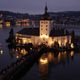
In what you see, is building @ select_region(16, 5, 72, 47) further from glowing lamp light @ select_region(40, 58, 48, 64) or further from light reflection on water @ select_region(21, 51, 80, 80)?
glowing lamp light @ select_region(40, 58, 48, 64)

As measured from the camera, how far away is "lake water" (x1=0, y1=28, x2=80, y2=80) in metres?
13.8

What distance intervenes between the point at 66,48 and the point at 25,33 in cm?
340

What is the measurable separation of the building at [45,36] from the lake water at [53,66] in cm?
245

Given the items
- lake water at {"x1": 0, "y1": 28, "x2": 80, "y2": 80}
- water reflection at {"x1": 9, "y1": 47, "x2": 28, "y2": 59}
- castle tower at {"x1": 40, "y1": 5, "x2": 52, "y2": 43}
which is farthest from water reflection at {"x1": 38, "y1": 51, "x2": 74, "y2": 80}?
castle tower at {"x1": 40, "y1": 5, "x2": 52, "y2": 43}

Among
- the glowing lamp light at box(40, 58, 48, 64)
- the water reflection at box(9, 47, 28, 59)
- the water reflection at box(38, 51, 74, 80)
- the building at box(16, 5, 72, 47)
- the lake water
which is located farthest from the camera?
the building at box(16, 5, 72, 47)

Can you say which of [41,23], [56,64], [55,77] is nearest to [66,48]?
[41,23]

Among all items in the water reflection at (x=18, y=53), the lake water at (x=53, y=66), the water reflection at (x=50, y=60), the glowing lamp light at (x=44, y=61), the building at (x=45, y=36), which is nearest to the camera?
the lake water at (x=53, y=66)

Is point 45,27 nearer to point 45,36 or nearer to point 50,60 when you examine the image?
point 45,36

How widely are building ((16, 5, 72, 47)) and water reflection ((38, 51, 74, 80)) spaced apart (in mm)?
2129

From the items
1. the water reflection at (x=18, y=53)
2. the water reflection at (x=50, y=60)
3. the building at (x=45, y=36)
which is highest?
the building at (x=45, y=36)

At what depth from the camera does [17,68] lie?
46.0ft

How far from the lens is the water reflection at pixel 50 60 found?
1460 centimetres

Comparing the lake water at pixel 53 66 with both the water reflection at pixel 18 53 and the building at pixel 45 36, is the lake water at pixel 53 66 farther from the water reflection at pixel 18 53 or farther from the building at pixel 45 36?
the building at pixel 45 36

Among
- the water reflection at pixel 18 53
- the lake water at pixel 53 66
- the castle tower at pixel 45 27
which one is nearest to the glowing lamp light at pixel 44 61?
the lake water at pixel 53 66
